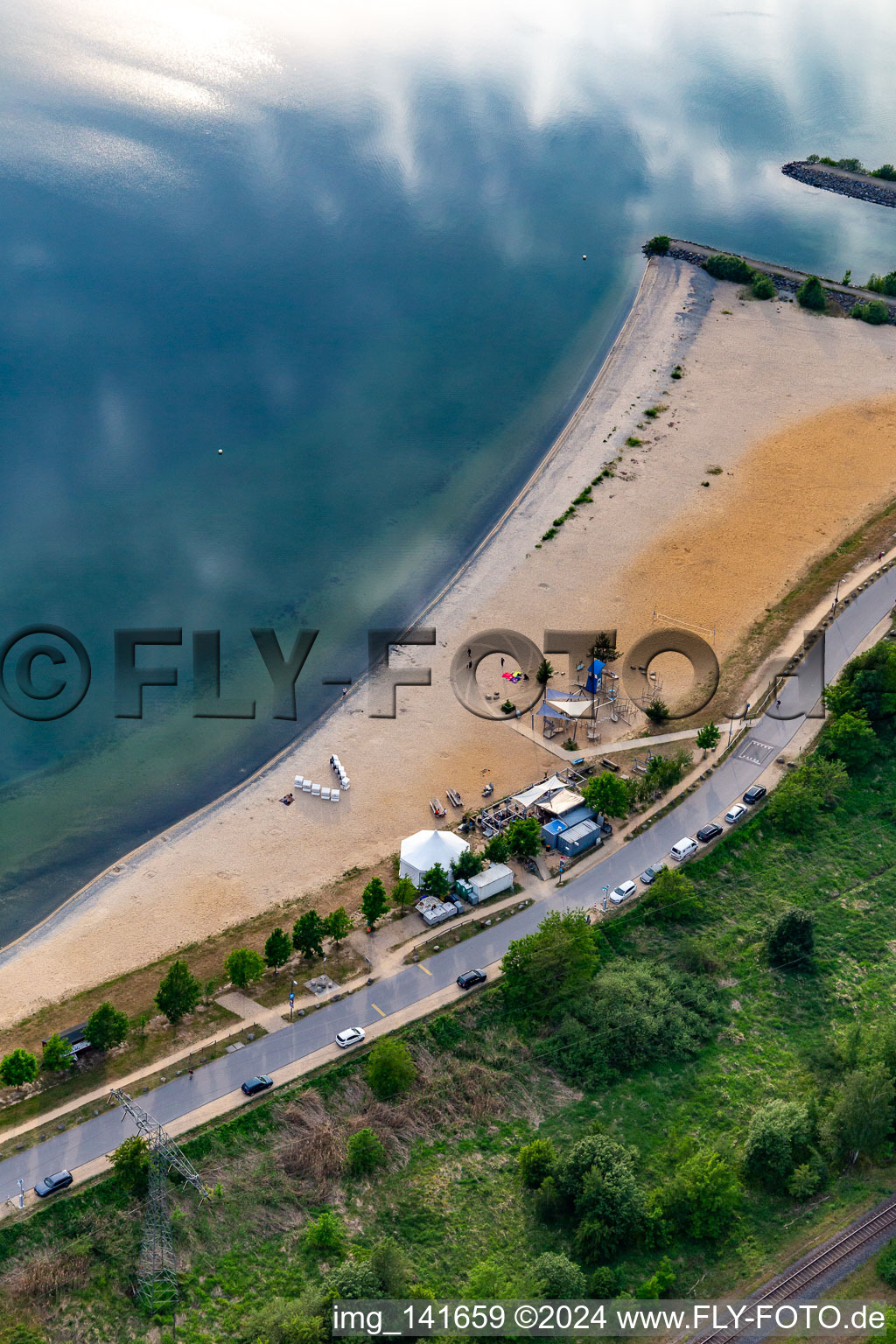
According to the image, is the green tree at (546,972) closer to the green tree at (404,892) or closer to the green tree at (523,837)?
the green tree at (404,892)

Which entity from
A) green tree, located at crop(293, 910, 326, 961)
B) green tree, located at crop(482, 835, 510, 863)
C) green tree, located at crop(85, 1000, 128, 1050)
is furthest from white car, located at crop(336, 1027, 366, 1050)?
green tree, located at crop(482, 835, 510, 863)

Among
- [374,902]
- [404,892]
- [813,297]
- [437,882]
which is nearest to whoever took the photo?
[374,902]

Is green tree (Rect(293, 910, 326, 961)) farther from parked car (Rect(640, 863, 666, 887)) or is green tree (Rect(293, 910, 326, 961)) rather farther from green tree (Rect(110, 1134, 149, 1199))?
parked car (Rect(640, 863, 666, 887))

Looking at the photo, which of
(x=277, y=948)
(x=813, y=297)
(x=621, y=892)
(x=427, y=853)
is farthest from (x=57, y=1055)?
(x=813, y=297)

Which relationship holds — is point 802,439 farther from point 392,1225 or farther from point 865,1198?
point 392,1225

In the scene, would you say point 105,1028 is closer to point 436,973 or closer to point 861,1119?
point 436,973

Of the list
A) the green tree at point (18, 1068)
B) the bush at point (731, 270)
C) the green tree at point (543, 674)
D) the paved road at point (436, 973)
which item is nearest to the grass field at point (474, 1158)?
the paved road at point (436, 973)
